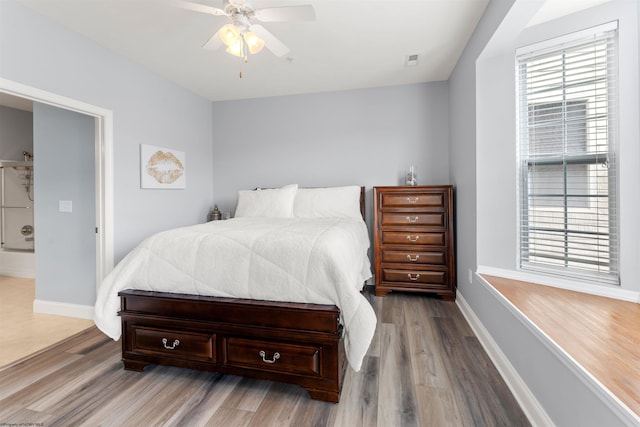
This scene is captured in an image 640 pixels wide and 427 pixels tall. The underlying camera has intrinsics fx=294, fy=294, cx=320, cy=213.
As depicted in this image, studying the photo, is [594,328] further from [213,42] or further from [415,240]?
[213,42]

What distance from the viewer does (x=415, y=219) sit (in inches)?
130

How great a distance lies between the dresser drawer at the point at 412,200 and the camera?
3.23 metres

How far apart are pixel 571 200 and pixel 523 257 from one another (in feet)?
1.64

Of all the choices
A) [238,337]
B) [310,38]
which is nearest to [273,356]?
[238,337]

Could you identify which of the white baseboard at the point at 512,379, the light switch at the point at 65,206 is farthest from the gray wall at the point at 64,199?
the white baseboard at the point at 512,379

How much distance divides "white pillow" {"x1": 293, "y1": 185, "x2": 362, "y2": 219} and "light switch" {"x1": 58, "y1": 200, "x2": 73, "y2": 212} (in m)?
2.24

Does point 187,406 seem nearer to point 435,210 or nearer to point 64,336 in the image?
point 64,336

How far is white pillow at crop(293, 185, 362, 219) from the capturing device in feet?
11.3

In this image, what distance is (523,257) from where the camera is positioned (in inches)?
84.8

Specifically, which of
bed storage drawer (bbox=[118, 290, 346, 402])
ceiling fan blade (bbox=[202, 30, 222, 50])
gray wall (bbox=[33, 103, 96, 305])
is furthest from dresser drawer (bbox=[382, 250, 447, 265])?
gray wall (bbox=[33, 103, 96, 305])

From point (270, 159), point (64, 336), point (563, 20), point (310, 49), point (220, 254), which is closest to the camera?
point (220, 254)

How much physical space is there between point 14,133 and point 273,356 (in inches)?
214

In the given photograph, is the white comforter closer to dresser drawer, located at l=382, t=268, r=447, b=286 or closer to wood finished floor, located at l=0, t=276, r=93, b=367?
wood finished floor, located at l=0, t=276, r=93, b=367

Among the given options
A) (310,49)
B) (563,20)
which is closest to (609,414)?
(563,20)
